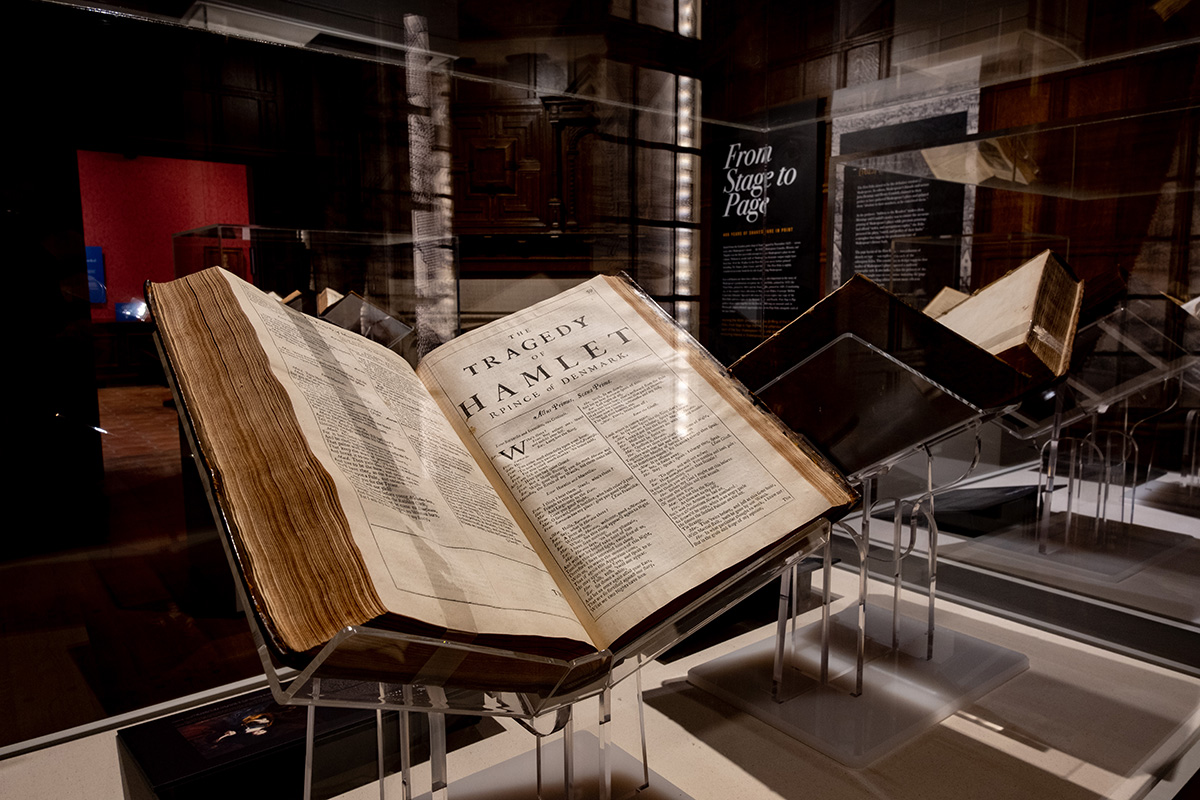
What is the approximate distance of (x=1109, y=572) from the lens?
1.78m

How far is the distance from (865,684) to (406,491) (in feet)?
3.52

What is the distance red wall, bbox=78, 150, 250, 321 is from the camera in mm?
1057

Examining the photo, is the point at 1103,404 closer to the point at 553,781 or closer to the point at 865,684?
the point at 865,684

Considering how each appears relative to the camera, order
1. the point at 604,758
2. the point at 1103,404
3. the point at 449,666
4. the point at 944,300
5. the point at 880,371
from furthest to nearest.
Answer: the point at 1103,404 < the point at 944,300 < the point at 880,371 < the point at 604,758 < the point at 449,666

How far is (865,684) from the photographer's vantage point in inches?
49.9

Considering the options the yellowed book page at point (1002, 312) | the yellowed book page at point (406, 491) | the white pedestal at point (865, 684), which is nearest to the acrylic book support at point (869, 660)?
the white pedestal at point (865, 684)

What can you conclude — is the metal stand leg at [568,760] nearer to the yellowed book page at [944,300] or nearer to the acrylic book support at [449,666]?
the acrylic book support at [449,666]

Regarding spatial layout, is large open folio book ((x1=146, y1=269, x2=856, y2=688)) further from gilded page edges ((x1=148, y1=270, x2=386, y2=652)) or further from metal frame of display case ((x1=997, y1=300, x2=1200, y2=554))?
metal frame of display case ((x1=997, y1=300, x2=1200, y2=554))

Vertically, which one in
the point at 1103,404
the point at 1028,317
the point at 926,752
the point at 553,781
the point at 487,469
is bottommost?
the point at 926,752

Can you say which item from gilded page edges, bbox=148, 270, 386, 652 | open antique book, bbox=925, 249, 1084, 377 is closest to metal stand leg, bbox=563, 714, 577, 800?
gilded page edges, bbox=148, 270, 386, 652

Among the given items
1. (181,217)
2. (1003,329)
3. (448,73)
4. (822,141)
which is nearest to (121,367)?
(181,217)

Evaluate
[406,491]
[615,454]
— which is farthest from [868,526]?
[406,491]

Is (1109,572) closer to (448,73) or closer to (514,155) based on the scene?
(514,155)

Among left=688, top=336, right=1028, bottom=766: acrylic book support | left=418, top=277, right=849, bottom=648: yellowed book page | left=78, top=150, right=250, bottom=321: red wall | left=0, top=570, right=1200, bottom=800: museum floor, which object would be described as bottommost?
left=0, top=570, right=1200, bottom=800: museum floor
